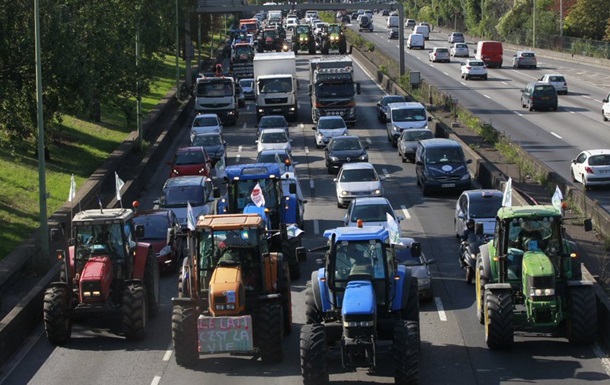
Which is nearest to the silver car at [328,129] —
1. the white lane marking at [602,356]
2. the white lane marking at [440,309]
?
the white lane marking at [440,309]

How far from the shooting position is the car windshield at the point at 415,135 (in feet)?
156

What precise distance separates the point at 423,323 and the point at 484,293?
219cm

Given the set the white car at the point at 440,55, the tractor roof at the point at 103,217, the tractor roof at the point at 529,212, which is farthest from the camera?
the white car at the point at 440,55

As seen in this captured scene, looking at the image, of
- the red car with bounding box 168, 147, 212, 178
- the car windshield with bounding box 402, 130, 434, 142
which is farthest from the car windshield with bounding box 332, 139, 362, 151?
the red car with bounding box 168, 147, 212, 178

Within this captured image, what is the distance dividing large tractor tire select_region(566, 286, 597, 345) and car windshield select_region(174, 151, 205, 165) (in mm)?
23925

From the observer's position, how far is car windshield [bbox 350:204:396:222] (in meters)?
31.2

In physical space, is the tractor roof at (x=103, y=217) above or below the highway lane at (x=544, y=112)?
above

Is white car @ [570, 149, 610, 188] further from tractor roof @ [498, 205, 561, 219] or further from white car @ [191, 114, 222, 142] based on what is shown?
tractor roof @ [498, 205, 561, 219]

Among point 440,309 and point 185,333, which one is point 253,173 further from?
point 185,333

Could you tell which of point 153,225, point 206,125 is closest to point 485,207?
point 153,225

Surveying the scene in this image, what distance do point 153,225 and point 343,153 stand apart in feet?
51.1

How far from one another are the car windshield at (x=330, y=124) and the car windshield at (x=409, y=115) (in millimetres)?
2384

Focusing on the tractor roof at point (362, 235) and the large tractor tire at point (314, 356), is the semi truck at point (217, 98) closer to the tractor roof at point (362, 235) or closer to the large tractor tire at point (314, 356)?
the tractor roof at point (362, 235)

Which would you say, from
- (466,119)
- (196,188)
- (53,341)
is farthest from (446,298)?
(466,119)
